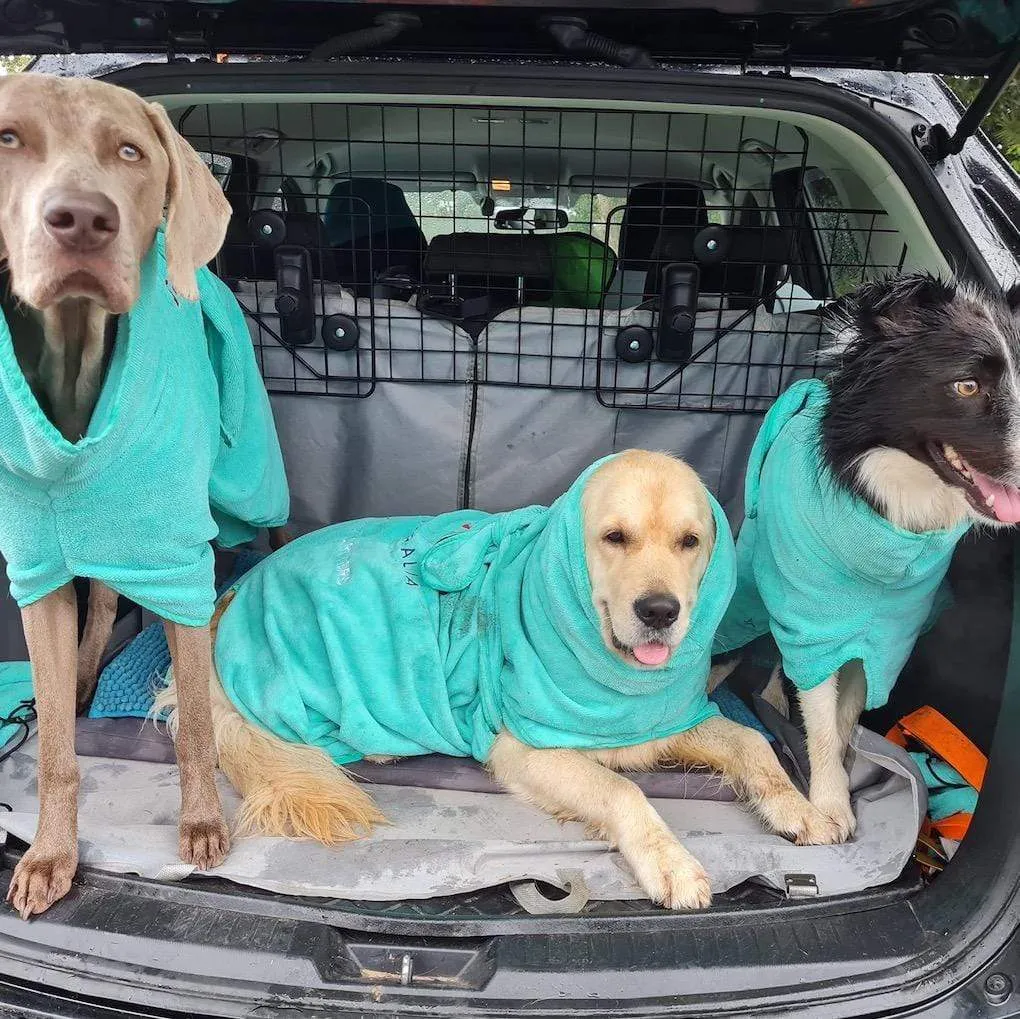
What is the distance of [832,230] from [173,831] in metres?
2.54

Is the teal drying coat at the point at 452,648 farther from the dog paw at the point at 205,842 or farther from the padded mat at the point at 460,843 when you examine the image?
the dog paw at the point at 205,842

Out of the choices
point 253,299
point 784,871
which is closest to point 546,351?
point 253,299

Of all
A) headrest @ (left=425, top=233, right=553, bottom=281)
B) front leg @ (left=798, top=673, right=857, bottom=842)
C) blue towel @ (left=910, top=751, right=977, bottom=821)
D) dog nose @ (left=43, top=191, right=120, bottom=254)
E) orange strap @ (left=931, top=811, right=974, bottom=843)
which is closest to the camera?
dog nose @ (left=43, top=191, right=120, bottom=254)

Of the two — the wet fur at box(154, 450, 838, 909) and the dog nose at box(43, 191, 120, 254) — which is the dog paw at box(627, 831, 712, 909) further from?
the dog nose at box(43, 191, 120, 254)

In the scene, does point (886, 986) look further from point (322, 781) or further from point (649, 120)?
point (649, 120)

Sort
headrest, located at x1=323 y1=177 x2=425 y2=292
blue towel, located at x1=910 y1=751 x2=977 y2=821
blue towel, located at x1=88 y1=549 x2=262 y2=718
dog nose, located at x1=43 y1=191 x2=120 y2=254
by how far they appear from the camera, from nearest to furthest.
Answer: dog nose, located at x1=43 y1=191 x2=120 y2=254 → blue towel, located at x1=910 y1=751 x2=977 y2=821 → blue towel, located at x1=88 y1=549 x2=262 y2=718 → headrest, located at x1=323 y1=177 x2=425 y2=292

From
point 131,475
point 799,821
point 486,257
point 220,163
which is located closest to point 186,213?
point 131,475

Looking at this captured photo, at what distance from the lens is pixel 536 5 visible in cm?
189

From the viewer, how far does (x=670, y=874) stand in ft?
5.56

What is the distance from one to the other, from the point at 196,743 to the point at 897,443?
1.55 m

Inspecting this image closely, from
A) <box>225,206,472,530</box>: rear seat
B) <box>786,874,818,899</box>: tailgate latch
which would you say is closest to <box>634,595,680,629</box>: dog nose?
<box>786,874,818,899</box>: tailgate latch

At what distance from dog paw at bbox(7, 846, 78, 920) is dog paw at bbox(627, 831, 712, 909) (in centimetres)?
106

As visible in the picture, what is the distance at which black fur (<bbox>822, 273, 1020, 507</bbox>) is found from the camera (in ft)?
5.50

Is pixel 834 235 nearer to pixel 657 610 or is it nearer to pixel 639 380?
pixel 639 380
